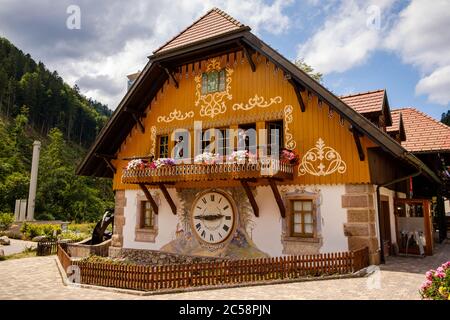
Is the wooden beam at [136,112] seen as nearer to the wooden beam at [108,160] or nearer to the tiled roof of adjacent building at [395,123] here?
the wooden beam at [108,160]

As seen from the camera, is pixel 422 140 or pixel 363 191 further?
pixel 422 140

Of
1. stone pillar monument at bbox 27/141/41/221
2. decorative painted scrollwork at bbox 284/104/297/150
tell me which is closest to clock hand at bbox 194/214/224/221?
decorative painted scrollwork at bbox 284/104/297/150

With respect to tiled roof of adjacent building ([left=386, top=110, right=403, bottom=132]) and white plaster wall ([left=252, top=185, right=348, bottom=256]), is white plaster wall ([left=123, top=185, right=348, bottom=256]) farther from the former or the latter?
tiled roof of adjacent building ([left=386, top=110, right=403, bottom=132])

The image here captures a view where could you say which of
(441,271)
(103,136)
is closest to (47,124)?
(103,136)

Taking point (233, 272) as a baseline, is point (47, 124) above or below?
Answer: above

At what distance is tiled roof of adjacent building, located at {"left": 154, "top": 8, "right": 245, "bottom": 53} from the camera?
14.0 metres

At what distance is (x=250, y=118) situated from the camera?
13.6m

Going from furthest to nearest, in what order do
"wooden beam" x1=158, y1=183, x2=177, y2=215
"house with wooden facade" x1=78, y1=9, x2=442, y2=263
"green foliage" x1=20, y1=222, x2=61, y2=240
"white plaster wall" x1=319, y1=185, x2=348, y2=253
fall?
"green foliage" x1=20, y1=222, x2=61, y2=240 < "wooden beam" x1=158, y1=183, x2=177, y2=215 < "house with wooden facade" x1=78, y1=9, x2=442, y2=263 < "white plaster wall" x1=319, y1=185, x2=348, y2=253

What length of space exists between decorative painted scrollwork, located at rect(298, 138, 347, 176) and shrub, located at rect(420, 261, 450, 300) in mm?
5383

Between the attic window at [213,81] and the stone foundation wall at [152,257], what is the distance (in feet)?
22.8

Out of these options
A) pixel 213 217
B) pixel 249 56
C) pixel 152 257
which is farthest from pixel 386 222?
pixel 152 257
